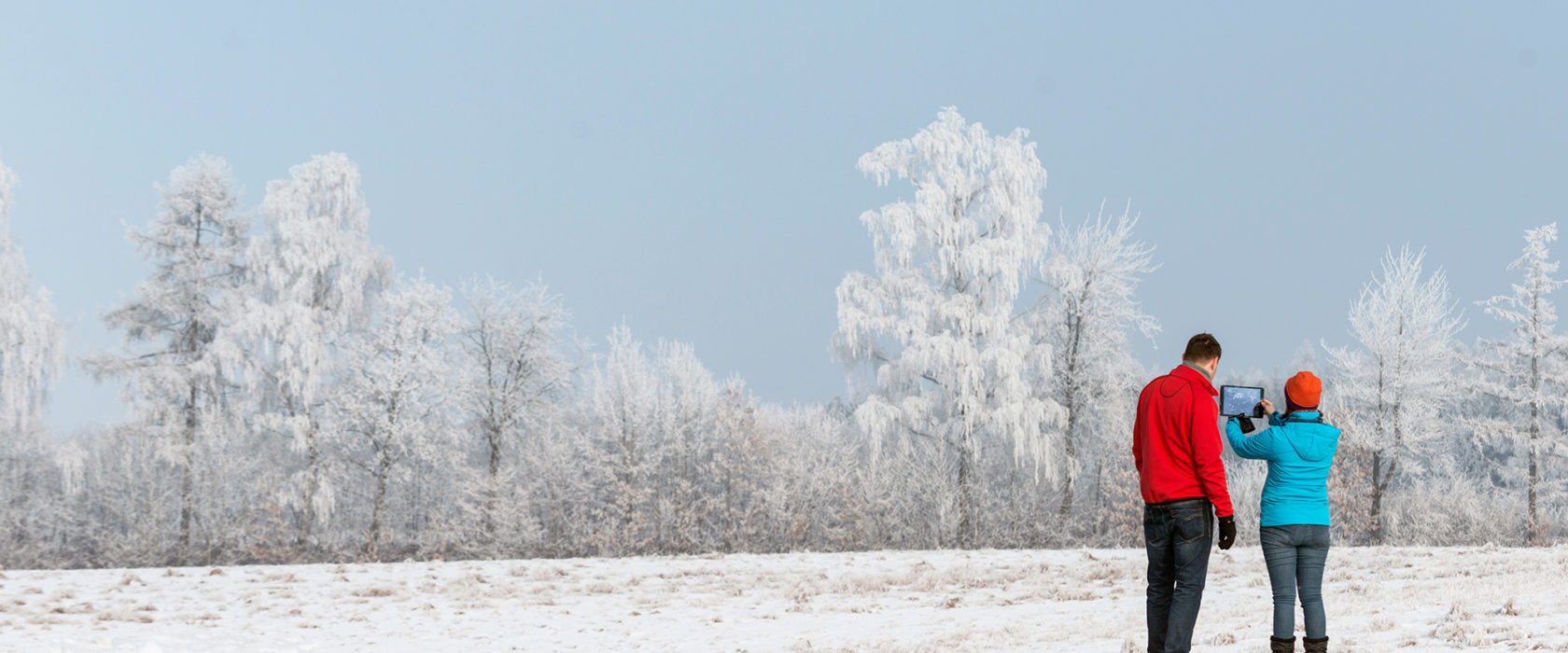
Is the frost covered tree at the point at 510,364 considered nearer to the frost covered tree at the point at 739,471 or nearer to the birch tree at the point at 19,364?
the frost covered tree at the point at 739,471

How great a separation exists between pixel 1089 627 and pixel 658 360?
2199 centimetres

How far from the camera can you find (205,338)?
28.1 meters

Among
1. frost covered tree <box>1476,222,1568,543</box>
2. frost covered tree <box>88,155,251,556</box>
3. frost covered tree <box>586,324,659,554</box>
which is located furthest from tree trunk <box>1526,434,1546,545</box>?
frost covered tree <box>88,155,251,556</box>

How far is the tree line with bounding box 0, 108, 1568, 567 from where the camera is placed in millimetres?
24953

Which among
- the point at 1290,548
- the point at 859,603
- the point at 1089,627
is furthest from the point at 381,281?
the point at 1290,548

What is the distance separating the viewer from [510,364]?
29.7 meters

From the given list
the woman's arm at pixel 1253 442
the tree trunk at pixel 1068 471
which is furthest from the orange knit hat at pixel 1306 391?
the tree trunk at pixel 1068 471

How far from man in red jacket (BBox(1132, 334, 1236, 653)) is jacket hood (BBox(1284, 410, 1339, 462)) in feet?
1.94

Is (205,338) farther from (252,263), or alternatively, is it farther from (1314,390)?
(1314,390)

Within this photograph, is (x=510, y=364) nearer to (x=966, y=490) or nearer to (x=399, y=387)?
(x=399, y=387)

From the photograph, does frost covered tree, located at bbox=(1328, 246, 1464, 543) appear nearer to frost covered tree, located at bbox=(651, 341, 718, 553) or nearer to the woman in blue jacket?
frost covered tree, located at bbox=(651, 341, 718, 553)

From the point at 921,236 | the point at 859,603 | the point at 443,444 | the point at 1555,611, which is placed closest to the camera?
the point at 1555,611

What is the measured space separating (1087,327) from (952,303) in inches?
181

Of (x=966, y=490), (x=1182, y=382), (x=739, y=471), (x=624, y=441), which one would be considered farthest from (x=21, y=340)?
(x=1182, y=382)
